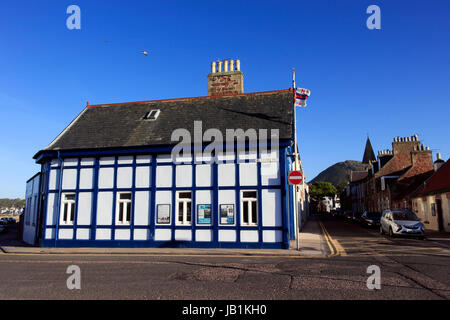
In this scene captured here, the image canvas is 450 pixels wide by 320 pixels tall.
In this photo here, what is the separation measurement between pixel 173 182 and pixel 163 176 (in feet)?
1.99

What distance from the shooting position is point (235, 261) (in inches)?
423

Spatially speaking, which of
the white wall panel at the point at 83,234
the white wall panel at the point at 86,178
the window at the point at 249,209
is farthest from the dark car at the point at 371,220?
the white wall panel at the point at 86,178

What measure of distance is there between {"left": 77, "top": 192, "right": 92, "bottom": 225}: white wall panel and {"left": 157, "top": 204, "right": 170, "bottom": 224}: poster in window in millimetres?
3676

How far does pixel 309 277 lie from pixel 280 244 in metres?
6.01

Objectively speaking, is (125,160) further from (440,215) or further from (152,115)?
(440,215)

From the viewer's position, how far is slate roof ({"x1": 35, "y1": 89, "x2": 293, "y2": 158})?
633 inches

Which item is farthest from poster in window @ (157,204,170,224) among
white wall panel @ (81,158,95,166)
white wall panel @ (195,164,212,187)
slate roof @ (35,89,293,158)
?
white wall panel @ (81,158,95,166)

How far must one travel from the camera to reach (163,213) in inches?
598

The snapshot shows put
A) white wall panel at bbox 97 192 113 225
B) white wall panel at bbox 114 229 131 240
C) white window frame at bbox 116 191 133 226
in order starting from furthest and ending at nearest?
white wall panel at bbox 97 192 113 225, white window frame at bbox 116 191 133 226, white wall panel at bbox 114 229 131 240

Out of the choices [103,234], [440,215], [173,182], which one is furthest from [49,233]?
[440,215]

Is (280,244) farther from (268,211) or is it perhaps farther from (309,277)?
(309,277)

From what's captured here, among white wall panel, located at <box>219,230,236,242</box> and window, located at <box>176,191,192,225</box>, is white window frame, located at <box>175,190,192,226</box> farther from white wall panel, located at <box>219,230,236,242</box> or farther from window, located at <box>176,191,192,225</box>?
white wall panel, located at <box>219,230,236,242</box>

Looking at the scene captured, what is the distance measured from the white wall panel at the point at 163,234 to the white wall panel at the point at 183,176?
2.20 meters

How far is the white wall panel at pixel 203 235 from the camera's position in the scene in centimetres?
1452
